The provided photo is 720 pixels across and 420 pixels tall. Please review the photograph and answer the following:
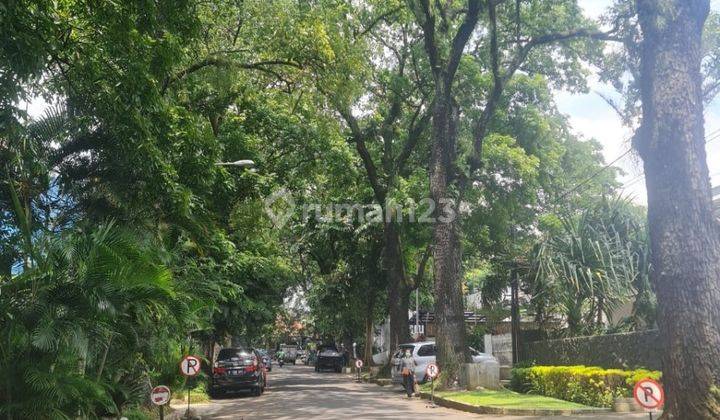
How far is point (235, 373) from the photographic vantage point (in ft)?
77.5

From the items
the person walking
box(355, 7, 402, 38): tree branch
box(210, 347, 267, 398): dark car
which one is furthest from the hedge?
box(355, 7, 402, 38): tree branch

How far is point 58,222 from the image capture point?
37.0 feet

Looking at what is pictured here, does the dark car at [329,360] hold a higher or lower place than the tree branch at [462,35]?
lower

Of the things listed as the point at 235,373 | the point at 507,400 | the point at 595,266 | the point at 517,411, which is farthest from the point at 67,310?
the point at 235,373

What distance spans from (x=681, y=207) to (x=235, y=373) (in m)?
17.6

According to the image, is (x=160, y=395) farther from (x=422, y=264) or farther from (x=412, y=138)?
(x=422, y=264)

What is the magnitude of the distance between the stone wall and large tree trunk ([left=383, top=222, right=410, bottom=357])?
330 inches

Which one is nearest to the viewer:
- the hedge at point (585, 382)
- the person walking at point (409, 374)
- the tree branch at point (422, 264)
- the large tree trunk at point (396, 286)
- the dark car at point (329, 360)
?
the hedge at point (585, 382)

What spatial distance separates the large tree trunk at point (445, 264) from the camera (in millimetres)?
20906

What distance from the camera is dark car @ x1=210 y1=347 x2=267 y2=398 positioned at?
77.4 ft

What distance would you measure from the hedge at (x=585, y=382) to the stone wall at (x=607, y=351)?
76cm

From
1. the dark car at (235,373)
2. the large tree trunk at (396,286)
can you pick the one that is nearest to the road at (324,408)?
the dark car at (235,373)

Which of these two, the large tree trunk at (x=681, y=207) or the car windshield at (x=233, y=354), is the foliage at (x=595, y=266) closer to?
the large tree trunk at (x=681, y=207)

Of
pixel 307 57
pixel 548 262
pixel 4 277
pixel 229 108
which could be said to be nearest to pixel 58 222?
pixel 4 277
